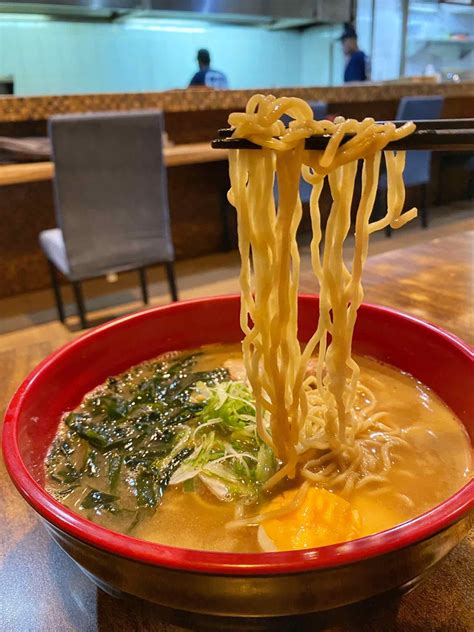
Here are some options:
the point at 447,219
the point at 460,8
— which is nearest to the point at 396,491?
the point at 447,219

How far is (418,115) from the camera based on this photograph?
4.28 metres

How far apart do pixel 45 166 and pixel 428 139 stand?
2629 millimetres

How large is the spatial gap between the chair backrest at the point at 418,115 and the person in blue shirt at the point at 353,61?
7.10 feet

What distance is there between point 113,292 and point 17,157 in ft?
3.56

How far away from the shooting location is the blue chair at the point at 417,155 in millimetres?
4195

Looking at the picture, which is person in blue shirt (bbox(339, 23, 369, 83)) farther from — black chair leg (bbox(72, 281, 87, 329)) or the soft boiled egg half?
the soft boiled egg half

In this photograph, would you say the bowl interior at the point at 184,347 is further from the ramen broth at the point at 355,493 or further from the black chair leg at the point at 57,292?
the black chair leg at the point at 57,292

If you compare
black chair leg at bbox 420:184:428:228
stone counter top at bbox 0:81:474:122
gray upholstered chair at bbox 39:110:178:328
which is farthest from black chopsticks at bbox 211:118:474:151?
black chair leg at bbox 420:184:428:228

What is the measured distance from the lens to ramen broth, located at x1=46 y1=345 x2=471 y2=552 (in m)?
0.66

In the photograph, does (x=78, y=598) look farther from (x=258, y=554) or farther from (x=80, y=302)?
(x=80, y=302)

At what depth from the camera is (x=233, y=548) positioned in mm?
630

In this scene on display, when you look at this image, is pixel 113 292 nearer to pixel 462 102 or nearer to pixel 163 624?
pixel 163 624

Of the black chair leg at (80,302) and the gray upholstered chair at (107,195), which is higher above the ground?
the gray upholstered chair at (107,195)

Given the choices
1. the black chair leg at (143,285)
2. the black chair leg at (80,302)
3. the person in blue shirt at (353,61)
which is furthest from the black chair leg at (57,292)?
the person in blue shirt at (353,61)
